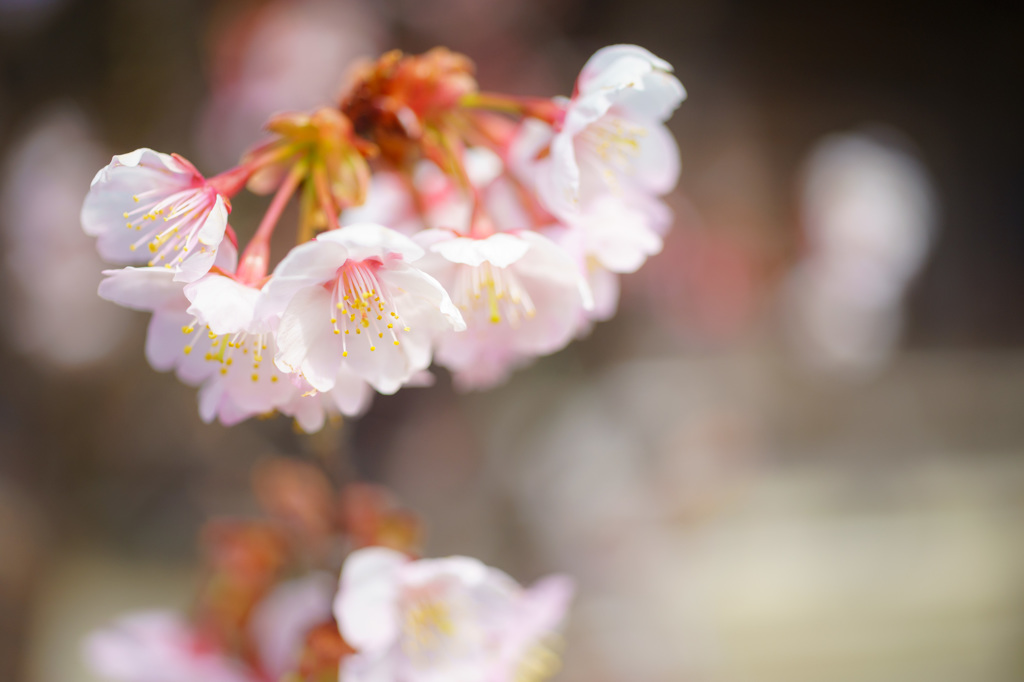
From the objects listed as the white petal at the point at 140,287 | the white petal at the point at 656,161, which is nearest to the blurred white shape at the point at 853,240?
the white petal at the point at 656,161

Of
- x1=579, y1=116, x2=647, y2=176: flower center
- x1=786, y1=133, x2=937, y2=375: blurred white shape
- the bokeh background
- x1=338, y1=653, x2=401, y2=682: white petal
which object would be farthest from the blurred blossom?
x1=786, y1=133, x2=937, y2=375: blurred white shape

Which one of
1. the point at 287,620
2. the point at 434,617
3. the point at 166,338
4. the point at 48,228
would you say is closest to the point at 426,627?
the point at 434,617

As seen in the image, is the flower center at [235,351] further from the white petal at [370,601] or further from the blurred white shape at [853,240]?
the blurred white shape at [853,240]

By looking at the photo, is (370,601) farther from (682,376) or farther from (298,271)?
(682,376)

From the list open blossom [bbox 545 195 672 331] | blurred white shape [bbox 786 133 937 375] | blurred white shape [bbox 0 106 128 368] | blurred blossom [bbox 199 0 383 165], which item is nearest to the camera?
open blossom [bbox 545 195 672 331]

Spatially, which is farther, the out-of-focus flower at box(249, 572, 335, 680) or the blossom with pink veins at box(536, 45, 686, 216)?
the out-of-focus flower at box(249, 572, 335, 680)

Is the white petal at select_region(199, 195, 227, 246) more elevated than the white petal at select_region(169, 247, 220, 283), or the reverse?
the white petal at select_region(199, 195, 227, 246)

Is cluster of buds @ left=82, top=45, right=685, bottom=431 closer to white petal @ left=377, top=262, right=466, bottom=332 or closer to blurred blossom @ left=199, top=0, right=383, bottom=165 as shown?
white petal @ left=377, top=262, right=466, bottom=332
